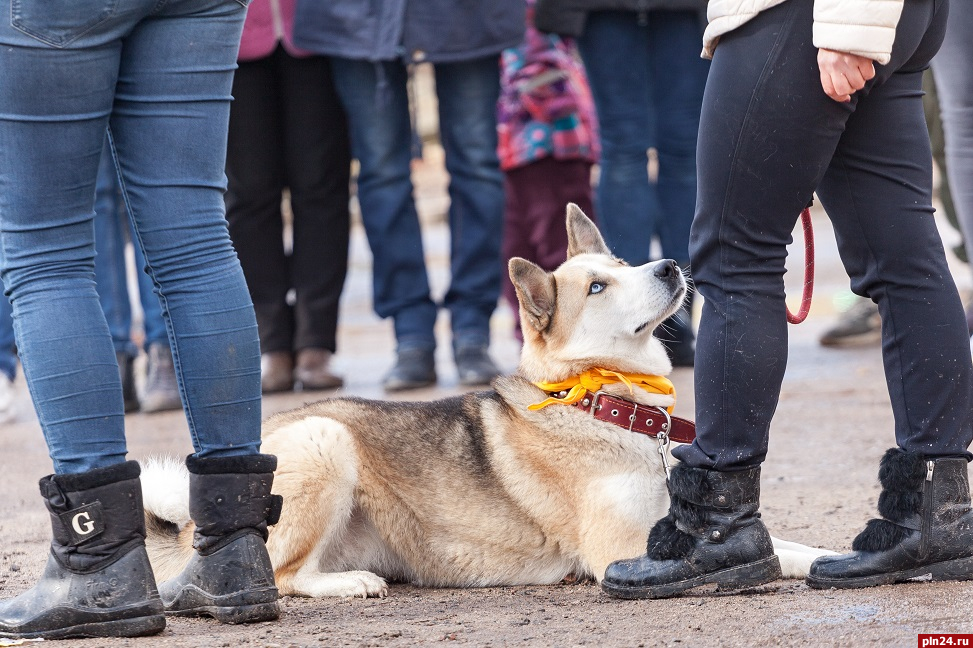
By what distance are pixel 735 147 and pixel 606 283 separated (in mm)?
1231

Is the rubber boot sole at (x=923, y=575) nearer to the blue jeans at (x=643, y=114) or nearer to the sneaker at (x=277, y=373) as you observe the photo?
the blue jeans at (x=643, y=114)

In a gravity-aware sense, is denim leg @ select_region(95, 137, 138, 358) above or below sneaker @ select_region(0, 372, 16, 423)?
above

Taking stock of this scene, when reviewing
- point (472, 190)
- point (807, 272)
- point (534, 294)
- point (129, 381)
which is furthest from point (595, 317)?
point (129, 381)

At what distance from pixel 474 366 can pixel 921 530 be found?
3604 millimetres

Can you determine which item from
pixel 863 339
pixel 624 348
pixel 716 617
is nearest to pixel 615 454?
pixel 624 348

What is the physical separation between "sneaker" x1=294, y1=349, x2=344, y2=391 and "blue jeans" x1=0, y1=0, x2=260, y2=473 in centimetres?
370

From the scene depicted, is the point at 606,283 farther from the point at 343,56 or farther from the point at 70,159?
the point at 343,56

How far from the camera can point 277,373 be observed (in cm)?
664

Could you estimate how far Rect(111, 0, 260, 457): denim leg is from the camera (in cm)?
282

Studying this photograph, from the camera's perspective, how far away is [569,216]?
4.38 m

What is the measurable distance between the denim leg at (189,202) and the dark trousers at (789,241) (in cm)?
111

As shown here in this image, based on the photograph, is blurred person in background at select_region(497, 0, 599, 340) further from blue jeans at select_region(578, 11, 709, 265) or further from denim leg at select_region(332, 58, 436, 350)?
denim leg at select_region(332, 58, 436, 350)

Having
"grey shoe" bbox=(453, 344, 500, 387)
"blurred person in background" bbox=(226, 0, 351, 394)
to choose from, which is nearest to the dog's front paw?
"grey shoe" bbox=(453, 344, 500, 387)

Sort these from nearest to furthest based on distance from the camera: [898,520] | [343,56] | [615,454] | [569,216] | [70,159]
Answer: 1. [70,159]
2. [898,520]
3. [615,454]
4. [569,216]
5. [343,56]
